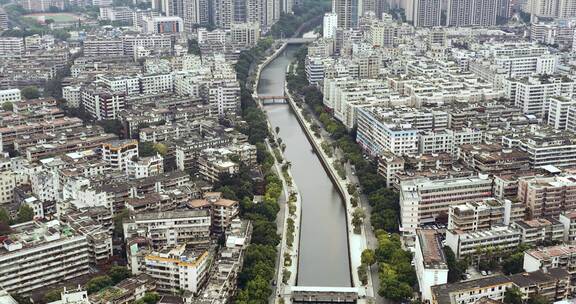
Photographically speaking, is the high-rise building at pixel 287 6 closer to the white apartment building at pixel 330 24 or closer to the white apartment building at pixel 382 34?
the white apartment building at pixel 330 24

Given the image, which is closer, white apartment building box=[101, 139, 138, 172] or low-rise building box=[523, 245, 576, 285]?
low-rise building box=[523, 245, 576, 285]

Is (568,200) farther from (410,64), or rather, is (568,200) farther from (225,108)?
(410,64)

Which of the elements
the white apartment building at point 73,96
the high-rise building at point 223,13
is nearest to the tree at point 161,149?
the white apartment building at point 73,96

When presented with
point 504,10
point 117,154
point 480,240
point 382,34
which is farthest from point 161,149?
point 504,10

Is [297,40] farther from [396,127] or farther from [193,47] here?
[396,127]

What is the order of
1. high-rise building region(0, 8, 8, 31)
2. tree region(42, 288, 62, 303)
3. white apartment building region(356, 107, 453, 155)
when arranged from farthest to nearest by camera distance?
high-rise building region(0, 8, 8, 31) → white apartment building region(356, 107, 453, 155) → tree region(42, 288, 62, 303)

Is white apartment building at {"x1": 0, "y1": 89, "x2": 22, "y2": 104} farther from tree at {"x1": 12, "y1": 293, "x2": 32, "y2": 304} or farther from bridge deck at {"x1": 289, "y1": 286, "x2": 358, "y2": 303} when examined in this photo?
bridge deck at {"x1": 289, "y1": 286, "x2": 358, "y2": 303}

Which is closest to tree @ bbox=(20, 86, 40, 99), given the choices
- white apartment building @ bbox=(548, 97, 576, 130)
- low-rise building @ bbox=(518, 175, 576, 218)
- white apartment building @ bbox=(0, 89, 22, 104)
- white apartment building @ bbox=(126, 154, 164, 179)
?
white apartment building @ bbox=(0, 89, 22, 104)
